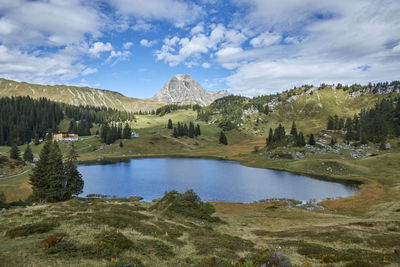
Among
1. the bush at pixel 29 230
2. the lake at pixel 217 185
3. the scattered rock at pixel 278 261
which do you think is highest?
the scattered rock at pixel 278 261

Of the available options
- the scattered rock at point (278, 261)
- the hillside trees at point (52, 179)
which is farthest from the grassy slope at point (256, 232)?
the hillside trees at point (52, 179)

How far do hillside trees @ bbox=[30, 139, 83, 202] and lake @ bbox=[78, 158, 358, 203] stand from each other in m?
16.2

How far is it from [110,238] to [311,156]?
136 m

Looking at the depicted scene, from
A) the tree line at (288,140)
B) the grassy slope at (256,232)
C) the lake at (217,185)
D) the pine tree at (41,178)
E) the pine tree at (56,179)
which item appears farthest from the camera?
the tree line at (288,140)

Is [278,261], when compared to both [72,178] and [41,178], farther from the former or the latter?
[41,178]

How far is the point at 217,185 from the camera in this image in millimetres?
88250

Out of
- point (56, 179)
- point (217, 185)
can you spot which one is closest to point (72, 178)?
point (56, 179)

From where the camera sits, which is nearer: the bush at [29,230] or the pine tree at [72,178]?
the bush at [29,230]

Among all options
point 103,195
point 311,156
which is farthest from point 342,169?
point 103,195

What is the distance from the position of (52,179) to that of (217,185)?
53.0m

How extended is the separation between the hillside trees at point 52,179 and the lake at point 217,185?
53.0 ft

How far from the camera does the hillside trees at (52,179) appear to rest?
5825 cm

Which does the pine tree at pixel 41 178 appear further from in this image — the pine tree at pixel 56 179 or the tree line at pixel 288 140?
the tree line at pixel 288 140

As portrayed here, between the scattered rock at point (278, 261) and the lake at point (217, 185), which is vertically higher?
the scattered rock at point (278, 261)
